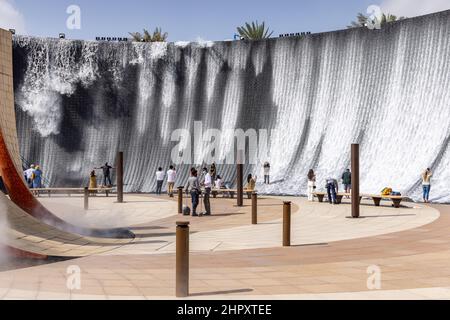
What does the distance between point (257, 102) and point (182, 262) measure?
2466 centimetres

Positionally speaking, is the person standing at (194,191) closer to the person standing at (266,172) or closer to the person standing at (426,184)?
the person standing at (426,184)

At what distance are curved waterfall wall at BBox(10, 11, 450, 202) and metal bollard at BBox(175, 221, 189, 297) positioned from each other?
57.6 feet

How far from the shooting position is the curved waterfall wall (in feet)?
79.8

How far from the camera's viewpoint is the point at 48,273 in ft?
25.0

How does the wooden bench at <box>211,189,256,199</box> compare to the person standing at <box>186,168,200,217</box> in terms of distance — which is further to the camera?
the wooden bench at <box>211,189,256,199</box>

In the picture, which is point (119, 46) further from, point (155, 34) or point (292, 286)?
point (292, 286)

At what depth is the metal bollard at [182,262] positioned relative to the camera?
6.23 m

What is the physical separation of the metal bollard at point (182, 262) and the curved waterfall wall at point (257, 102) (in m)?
17.6

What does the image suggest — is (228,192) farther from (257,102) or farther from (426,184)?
(426,184)

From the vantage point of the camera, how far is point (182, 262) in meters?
6.37

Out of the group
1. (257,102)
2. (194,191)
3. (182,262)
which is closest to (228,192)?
(257,102)

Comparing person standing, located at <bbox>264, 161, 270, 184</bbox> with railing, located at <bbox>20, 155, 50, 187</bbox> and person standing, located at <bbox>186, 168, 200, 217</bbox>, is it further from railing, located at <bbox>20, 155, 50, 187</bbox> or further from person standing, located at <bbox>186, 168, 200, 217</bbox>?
railing, located at <bbox>20, 155, 50, 187</bbox>

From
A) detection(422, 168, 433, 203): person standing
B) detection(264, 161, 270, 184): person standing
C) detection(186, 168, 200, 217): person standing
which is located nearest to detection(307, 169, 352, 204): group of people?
detection(422, 168, 433, 203): person standing
